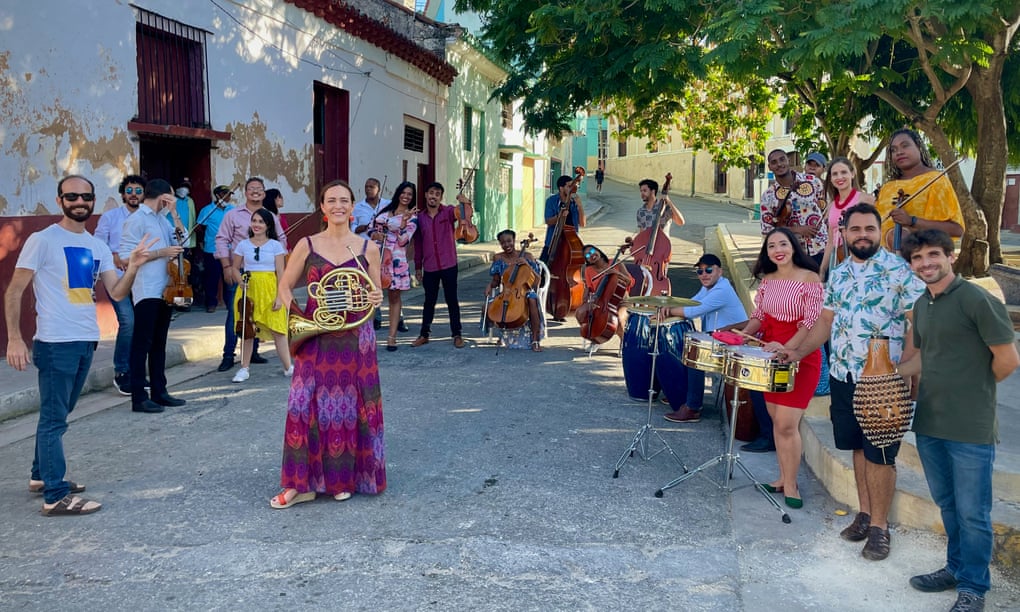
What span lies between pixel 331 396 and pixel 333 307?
1.66ft

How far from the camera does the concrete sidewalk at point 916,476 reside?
435 centimetres

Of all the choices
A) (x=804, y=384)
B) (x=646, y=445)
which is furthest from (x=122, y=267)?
(x=804, y=384)

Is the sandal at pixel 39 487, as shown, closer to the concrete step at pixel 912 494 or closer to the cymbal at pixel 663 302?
the cymbal at pixel 663 302

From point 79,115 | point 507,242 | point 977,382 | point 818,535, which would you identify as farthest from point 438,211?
point 977,382

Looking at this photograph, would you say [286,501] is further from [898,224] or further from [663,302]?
[898,224]

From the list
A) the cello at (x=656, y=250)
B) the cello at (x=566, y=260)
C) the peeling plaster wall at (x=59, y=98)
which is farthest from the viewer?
the cello at (x=566, y=260)

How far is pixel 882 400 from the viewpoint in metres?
4.22

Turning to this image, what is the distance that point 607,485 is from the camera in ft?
18.1

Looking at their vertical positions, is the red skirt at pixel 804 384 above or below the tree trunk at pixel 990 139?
below

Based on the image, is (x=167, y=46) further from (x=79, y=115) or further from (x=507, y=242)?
(x=507, y=242)

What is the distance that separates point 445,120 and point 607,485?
61.5ft

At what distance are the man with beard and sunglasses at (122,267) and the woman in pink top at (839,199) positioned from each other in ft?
17.7

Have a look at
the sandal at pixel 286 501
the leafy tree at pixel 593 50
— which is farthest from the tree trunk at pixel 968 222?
the sandal at pixel 286 501

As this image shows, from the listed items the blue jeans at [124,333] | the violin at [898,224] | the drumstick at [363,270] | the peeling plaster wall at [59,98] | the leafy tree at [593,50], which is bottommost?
the blue jeans at [124,333]
